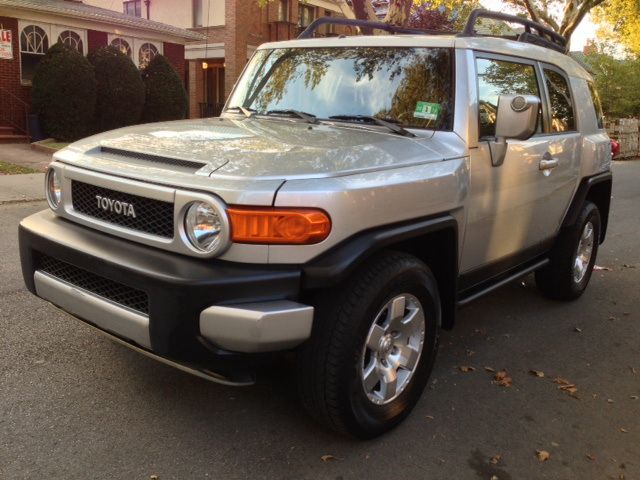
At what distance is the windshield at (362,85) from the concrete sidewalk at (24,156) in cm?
864

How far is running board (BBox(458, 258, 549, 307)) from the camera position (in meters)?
3.68

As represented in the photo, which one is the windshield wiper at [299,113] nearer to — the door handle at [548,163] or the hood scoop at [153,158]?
the hood scoop at [153,158]

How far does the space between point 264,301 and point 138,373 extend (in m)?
1.46

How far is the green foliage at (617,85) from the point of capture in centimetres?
2359

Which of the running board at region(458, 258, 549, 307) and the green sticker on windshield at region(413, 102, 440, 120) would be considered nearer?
the green sticker on windshield at region(413, 102, 440, 120)

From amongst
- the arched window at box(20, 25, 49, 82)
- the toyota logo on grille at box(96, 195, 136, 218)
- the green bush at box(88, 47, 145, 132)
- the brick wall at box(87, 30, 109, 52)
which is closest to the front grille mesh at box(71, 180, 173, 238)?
the toyota logo on grille at box(96, 195, 136, 218)

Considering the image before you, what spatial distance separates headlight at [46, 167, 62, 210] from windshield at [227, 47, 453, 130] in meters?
1.38

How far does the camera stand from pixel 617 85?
23.9 m

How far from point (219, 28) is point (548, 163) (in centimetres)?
2129

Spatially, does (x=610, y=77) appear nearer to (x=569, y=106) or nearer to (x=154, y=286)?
(x=569, y=106)

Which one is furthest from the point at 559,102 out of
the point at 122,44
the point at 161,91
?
the point at 122,44

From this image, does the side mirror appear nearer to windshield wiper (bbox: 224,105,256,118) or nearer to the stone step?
windshield wiper (bbox: 224,105,256,118)

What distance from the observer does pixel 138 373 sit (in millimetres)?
3553

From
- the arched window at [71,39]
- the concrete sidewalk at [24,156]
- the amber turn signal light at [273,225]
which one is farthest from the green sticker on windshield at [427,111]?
the arched window at [71,39]
